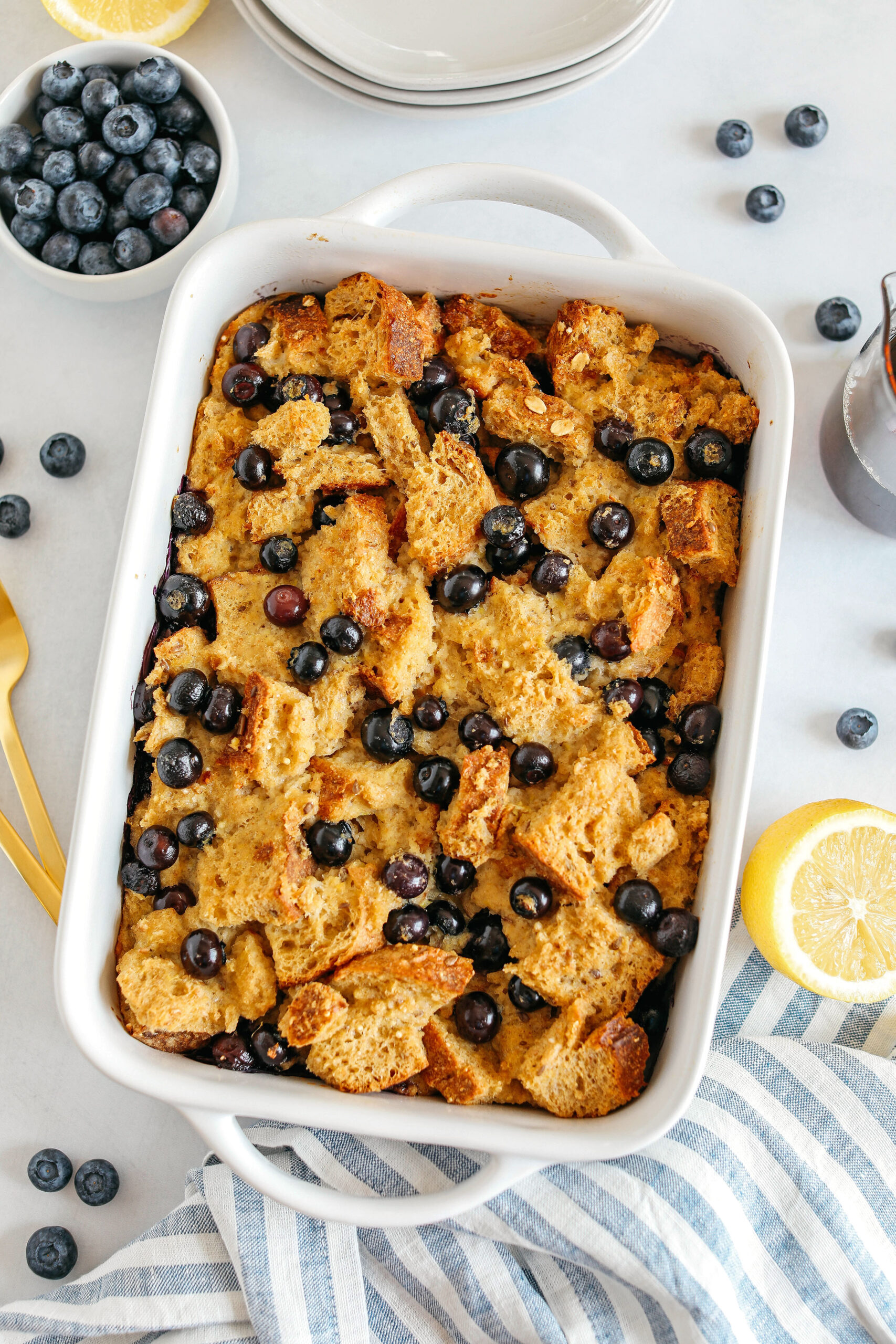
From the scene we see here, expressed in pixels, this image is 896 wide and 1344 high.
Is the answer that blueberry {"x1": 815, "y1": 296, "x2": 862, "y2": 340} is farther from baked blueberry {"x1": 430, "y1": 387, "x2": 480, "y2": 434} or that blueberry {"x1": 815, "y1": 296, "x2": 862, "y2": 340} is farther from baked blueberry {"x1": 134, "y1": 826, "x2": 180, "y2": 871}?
baked blueberry {"x1": 134, "y1": 826, "x2": 180, "y2": 871}

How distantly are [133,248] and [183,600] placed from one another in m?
0.77

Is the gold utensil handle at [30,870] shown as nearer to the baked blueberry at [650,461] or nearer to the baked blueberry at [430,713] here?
the baked blueberry at [430,713]

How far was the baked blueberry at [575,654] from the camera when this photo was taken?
5.64ft

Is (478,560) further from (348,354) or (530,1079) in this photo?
(530,1079)

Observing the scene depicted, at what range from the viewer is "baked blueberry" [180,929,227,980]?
5.46ft

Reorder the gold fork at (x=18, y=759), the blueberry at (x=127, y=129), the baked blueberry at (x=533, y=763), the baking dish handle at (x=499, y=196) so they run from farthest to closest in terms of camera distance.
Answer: the gold fork at (x=18, y=759), the blueberry at (x=127, y=129), the baking dish handle at (x=499, y=196), the baked blueberry at (x=533, y=763)

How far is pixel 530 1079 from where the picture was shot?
1.62 metres

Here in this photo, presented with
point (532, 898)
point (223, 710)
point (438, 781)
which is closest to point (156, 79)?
point (223, 710)

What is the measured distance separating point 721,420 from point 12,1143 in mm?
1977

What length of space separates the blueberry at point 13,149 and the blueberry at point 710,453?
4.69 ft

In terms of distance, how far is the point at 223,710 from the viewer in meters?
1.72

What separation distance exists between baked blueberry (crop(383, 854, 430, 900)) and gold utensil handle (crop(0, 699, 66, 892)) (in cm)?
80

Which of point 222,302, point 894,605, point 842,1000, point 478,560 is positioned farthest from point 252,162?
point 842,1000

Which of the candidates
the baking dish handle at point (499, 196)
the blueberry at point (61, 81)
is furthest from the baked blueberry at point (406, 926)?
the blueberry at point (61, 81)
